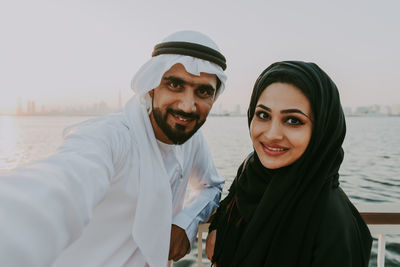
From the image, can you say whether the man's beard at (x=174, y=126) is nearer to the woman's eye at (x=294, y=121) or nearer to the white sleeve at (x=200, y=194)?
the white sleeve at (x=200, y=194)

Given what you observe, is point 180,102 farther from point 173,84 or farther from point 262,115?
point 262,115

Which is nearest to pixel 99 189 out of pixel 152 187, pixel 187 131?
pixel 152 187

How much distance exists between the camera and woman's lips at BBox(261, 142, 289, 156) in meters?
1.14

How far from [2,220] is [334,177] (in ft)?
4.01

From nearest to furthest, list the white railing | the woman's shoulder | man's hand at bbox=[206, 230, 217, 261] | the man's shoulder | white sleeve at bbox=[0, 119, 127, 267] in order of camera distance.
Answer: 1. white sleeve at bbox=[0, 119, 127, 267]
2. the woman's shoulder
3. the man's shoulder
4. the white railing
5. man's hand at bbox=[206, 230, 217, 261]

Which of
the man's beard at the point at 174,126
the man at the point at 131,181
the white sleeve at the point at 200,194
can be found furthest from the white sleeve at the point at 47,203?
the white sleeve at the point at 200,194

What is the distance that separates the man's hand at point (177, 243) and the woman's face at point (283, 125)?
601 millimetres

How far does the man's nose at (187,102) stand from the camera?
136cm

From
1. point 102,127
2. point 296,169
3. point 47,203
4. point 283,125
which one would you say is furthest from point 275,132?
point 47,203

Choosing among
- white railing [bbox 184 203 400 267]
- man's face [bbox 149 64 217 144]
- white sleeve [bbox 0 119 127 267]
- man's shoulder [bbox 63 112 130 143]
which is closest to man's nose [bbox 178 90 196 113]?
man's face [bbox 149 64 217 144]

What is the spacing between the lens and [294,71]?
44.3 inches

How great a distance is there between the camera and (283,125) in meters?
1.13

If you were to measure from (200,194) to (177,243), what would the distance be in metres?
0.36

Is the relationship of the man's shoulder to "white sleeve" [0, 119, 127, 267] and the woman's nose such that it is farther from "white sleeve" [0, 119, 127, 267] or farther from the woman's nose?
the woman's nose
